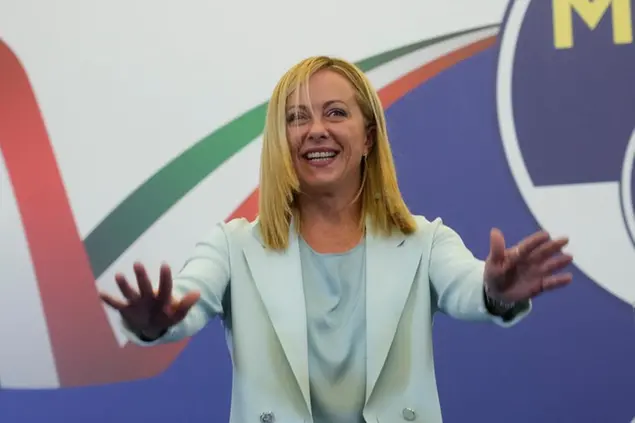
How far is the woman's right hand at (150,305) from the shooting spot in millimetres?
856

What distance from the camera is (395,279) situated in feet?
3.56

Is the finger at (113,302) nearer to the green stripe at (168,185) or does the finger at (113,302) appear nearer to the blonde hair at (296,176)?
the blonde hair at (296,176)

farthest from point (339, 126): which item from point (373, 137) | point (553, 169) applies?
point (553, 169)

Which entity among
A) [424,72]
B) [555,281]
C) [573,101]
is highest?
[424,72]

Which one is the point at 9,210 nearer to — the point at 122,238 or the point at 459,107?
the point at 122,238

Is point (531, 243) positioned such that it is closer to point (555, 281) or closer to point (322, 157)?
point (555, 281)

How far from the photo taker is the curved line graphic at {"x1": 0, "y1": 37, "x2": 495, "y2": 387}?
1739 mm

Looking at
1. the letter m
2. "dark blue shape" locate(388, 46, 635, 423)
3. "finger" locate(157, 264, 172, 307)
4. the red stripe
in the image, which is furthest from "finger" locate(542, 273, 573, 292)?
the letter m

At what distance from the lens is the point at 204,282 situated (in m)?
1.06

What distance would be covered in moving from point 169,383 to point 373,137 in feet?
2.99

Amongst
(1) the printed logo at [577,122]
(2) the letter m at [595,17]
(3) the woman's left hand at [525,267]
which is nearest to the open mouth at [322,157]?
(3) the woman's left hand at [525,267]

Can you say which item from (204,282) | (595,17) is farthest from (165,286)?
(595,17)

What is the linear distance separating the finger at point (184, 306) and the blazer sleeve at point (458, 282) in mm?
398

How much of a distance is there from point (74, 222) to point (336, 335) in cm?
98
